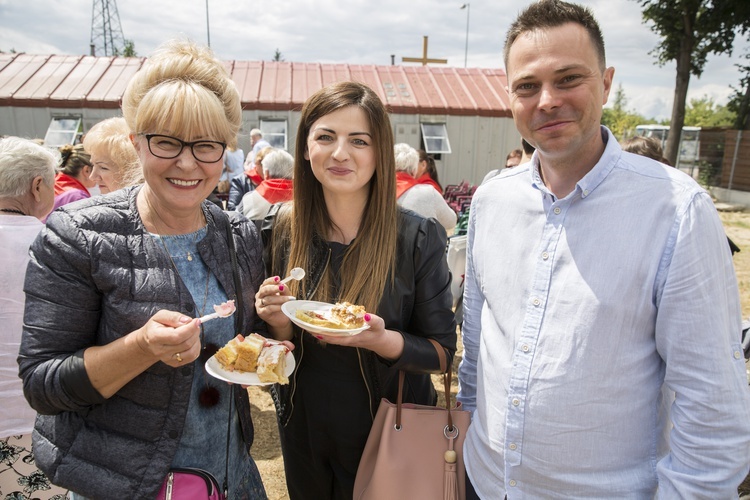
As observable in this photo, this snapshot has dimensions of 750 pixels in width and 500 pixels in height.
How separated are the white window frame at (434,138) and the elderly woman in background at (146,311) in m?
11.3

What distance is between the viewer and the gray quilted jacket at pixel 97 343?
1312 mm

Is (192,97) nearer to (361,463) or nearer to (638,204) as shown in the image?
(638,204)

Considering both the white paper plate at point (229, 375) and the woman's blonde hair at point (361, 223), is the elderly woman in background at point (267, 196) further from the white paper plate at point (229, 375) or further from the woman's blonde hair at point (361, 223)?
the white paper plate at point (229, 375)

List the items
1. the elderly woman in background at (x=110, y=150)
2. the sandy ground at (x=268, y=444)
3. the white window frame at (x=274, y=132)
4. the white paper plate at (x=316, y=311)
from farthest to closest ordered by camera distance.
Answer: the white window frame at (x=274, y=132) < the sandy ground at (x=268, y=444) < the elderly woman in background at (x=110, y=150) < the white paper plate at (x=316, y=311)

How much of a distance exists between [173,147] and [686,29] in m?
20.3

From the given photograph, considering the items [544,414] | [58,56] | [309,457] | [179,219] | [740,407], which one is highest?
[58,56]

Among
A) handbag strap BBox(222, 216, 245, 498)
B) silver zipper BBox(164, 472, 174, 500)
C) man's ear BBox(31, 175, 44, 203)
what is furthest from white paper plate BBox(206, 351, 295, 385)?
man's ear BBox(31, 175, 44, 203)

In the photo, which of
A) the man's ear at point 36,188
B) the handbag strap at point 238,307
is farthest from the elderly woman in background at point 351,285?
the man's ear at point 36,188

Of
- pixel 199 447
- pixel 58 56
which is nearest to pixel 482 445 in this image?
pixel 199 447

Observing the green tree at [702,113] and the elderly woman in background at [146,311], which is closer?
the elderly woman in background at [146,311]

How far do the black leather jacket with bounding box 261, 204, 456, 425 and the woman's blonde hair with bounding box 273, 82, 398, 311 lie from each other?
41mm

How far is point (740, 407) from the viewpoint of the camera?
120cm

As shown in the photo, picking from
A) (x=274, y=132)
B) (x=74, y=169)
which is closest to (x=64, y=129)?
(x=274, y=132)

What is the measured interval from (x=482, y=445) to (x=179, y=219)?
1.32m
